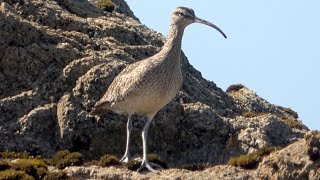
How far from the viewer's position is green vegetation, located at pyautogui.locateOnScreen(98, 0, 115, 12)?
38.5 metres

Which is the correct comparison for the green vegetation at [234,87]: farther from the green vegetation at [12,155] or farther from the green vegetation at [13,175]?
the green vegetation at [13,175]

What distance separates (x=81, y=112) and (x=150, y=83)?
3339mm

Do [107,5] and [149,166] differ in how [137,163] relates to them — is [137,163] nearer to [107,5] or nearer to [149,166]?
[149,166]

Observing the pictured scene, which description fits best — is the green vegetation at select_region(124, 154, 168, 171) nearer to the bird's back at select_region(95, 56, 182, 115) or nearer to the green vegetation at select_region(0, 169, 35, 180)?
the bird's back at select_region(95, 56, 182, 115)

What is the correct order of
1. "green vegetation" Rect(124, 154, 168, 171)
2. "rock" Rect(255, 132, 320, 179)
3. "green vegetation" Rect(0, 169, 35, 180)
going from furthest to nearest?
"green vegetation" Rect(124, 154, 168, 171)
"green vegetation" Rect(0, 169, 35, 180)
"rock" Rect(255, 132, 320, 179)

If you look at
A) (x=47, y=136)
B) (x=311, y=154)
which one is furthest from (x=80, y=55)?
(x=311, y=154)

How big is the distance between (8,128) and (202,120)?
5111 mm

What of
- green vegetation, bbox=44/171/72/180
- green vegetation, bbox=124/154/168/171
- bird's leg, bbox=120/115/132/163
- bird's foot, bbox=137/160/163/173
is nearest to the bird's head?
bird's leg, bbox=120/115/132/163

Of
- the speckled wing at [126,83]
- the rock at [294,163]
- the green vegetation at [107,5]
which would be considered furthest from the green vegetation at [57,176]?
the green vegetation at [107,5]

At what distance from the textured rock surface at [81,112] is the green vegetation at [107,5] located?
4.67 m

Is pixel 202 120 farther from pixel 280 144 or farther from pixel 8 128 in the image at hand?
pixel 8 128

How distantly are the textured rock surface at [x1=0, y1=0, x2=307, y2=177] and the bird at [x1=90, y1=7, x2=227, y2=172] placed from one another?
126 centimetres

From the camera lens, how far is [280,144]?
1232 inches

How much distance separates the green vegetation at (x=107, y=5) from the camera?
3851 centimetres
